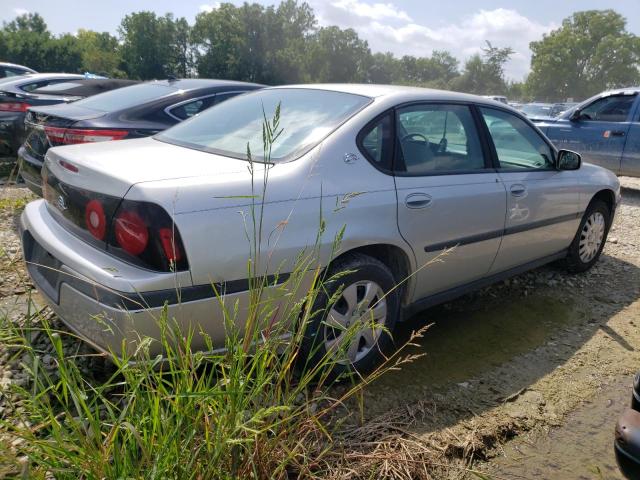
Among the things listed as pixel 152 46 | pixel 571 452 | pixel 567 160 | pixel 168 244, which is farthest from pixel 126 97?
pixel 152 46

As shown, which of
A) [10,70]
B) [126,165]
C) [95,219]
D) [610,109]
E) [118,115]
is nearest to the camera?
[95,219]

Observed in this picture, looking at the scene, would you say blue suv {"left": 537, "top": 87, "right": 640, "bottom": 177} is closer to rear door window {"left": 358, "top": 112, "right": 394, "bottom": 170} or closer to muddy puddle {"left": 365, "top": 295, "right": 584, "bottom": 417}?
muddy puddle {"left": 365, "top": 295, "right": 584, "bottom": 417}

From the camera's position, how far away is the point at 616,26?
76000 millimetres

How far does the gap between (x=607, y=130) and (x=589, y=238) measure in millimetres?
4699

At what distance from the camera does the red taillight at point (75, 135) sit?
4.61 m

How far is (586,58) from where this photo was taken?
7688 cm

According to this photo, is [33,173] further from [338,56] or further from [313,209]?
[338,56]

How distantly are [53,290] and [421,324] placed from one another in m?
2.43

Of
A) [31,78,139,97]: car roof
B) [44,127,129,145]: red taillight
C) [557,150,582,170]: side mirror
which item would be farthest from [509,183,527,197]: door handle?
[31,78,139,97]: car roof

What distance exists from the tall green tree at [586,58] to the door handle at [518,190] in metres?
81.7

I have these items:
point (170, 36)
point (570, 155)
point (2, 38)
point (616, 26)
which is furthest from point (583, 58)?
point (570, 155)

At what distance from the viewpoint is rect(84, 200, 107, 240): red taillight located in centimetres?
234

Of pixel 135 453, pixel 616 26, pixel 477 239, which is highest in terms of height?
pixel 616 26

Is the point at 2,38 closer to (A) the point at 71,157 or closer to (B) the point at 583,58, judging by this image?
(A) the point at 71,157
